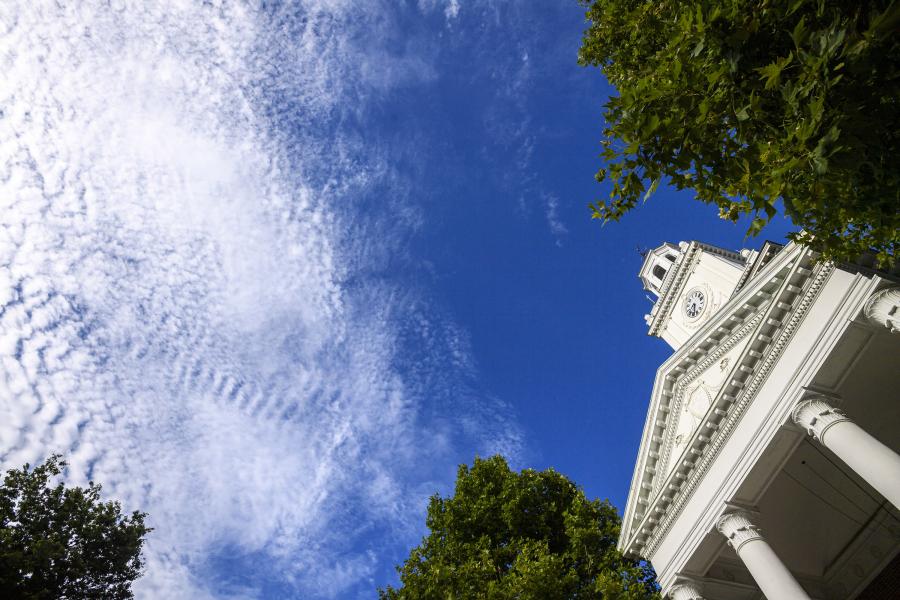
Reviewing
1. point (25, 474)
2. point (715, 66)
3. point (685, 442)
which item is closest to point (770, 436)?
point (685, 442)

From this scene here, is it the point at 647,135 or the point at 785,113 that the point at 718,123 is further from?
the point at 647,135

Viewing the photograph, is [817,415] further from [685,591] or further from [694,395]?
[685,591]

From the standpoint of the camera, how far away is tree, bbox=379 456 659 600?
12117mm

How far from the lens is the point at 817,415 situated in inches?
432

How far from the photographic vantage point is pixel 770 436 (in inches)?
471

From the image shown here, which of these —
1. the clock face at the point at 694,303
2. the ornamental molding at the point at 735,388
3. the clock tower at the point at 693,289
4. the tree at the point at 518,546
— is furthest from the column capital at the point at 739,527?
the clock face at the point at 694,303

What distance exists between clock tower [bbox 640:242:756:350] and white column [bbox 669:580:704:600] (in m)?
16.6

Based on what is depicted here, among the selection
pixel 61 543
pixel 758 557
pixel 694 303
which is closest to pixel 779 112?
pixel 758 557

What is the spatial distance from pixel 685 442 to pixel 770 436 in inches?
150

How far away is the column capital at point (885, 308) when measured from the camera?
9602mm

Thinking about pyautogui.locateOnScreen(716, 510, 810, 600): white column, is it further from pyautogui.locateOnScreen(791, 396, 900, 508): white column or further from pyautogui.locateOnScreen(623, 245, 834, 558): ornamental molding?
pyautogui.locateOnScreen(791, 396, 900, 508): white column

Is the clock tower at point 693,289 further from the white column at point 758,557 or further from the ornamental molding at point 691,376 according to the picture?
A: the white column at point 758,557

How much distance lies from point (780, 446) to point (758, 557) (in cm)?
280

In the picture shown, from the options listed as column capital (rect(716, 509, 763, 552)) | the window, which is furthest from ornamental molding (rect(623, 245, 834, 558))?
the window
